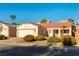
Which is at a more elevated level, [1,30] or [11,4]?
[11,4]

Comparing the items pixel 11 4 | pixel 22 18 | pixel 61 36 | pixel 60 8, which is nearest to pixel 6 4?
pixel 11 4

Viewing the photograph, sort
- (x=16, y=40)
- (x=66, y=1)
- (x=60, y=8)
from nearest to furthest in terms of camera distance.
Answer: (x=66, y=1) → (x=60, y=8) → (x=16, y=40)

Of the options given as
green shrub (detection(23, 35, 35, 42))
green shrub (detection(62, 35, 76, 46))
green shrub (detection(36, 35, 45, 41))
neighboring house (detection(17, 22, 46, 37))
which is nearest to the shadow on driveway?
green shrub (detection(36, 35, 45, 41))

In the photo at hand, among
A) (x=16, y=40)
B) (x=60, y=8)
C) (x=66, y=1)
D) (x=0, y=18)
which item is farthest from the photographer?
(x=16, y=40)

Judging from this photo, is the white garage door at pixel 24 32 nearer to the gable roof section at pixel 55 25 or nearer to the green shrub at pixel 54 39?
the gable roof section at pixel 55 25

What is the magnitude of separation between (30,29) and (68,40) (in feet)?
12.3

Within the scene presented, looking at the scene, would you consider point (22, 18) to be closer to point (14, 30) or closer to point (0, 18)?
point (0, 18)

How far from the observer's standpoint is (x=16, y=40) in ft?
79.7

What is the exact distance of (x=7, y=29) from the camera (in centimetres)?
2622

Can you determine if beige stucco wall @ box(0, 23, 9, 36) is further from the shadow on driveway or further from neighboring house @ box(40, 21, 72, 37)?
neighboring house @ box(40, 21, 72, 37)

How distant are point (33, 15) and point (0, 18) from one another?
3.19m

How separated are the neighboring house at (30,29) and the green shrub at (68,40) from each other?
1966 mm

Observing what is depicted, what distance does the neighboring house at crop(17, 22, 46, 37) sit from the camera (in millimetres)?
24998

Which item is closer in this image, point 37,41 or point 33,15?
point 33,15
